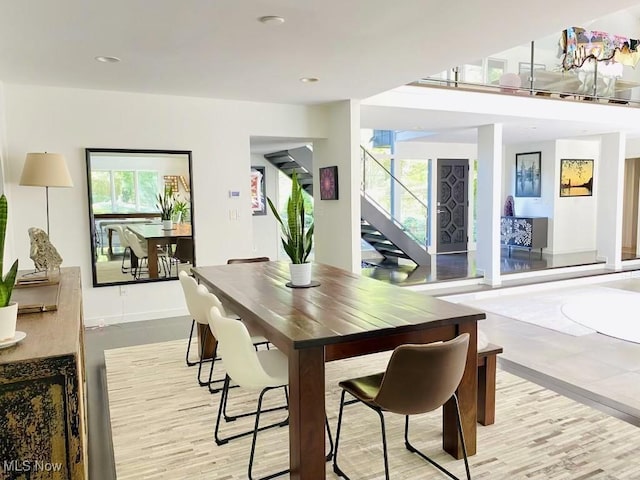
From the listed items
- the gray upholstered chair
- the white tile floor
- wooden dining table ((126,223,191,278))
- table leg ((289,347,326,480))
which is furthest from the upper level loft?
table leg ((289,347,326,480))

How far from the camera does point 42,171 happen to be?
13.8 ft

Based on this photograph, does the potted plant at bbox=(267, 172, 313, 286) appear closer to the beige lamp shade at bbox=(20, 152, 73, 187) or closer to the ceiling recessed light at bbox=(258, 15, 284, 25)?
the ceiling recessed light at bbox=(258, 15, 284, 25)

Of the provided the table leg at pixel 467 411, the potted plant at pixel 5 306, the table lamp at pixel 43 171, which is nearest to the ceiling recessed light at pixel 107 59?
the table lamp at pixel 43 171

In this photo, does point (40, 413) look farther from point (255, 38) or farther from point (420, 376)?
point (255, 38)

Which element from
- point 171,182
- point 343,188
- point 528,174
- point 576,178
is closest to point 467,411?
point 343,188

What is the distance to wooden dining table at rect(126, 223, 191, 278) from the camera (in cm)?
524

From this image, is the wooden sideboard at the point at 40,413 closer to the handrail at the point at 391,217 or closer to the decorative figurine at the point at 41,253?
the decorative figurine at the point at 41,253

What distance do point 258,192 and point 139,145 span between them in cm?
388

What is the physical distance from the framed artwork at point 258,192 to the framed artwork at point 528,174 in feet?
18.8

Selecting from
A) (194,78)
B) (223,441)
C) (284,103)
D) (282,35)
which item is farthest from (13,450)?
(284,103)

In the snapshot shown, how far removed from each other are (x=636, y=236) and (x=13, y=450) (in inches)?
454

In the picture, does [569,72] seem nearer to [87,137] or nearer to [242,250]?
[242,250]

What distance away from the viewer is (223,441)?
2648mm

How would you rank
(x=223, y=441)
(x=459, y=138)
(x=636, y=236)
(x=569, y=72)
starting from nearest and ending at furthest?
(x=223, y=441) < (x=569, y=72) < (x=459, y=138) < (x=636, y=236)
